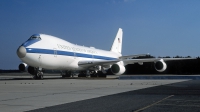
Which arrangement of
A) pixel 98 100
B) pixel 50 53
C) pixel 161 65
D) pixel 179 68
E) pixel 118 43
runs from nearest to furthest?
pixel 98 100, pixel 50 53, pixel 161 65, pixel 118 43, pixel 179 68

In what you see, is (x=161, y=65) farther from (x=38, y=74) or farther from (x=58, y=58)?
(x=38, y=74)

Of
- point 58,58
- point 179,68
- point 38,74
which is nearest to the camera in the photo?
point 38,74

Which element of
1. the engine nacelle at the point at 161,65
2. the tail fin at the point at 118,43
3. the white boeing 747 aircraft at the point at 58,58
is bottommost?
the engine nacelle at the point at 161,65

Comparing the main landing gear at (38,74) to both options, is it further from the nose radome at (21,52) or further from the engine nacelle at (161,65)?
the engine nacelle at (161,65)

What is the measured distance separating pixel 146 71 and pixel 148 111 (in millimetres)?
69943

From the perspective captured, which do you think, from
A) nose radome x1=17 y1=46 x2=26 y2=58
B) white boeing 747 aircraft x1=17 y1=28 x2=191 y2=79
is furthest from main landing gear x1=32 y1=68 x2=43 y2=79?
nose radome x1=17 y1=46 x2=26 y2=58

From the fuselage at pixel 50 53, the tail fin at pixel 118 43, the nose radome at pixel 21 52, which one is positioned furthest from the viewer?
the tail fin at pixel 118 43

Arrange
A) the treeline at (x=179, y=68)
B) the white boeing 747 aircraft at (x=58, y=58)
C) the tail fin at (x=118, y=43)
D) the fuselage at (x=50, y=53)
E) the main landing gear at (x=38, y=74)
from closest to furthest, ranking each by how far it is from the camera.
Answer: the fuselage at (x=50, y=53) → the white boeing 747 aircraft at (x=58, y=58) → the main landing gear at (x=38, y=74) → the tail fin at (x=118, y=43) → the treeline at (x=179, y=68)

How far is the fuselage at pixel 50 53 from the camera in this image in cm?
2842

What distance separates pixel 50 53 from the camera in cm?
3077

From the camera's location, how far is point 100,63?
122 ft

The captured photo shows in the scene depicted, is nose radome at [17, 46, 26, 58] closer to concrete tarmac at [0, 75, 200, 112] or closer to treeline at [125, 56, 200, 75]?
concrete tarmac at [0, 75, 200, 112]

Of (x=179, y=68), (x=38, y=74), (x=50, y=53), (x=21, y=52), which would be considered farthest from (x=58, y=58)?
(x=179, y=68)

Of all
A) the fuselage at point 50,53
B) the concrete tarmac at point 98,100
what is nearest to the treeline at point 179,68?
the fuselage at point 50,53
